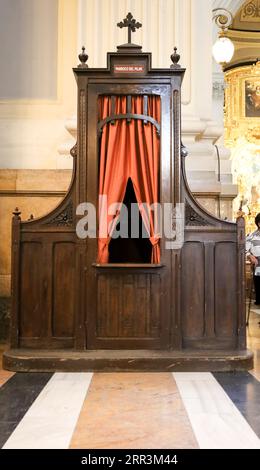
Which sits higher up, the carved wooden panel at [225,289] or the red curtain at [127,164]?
the red curtain at [127,164]

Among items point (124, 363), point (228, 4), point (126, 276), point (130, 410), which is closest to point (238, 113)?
point (228, 4)

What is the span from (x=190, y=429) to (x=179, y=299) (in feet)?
5.09

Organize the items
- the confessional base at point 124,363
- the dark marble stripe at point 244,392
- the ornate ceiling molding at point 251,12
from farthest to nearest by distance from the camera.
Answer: the ornate ceiling molding at point 251,12 → the confessional base at point 124,363 → the dark marble stripe at point 244,392

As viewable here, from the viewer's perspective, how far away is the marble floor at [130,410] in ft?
7.68

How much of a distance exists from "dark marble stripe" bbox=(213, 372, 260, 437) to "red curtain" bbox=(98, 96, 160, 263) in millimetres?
999

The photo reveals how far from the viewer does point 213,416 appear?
107 inches

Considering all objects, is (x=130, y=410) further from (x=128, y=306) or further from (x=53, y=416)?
(x=128, y=306)

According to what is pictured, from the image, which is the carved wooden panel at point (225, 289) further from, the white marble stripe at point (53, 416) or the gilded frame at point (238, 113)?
the gilded frame at point (238, 113)

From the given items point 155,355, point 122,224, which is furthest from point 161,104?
point 155,355

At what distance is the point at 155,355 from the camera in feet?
12.6

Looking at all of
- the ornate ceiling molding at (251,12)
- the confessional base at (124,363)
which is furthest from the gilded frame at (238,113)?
the confessional base at (124,363)

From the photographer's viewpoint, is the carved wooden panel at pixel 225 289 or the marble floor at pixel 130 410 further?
the carved wooden panel at pixel 225 289
